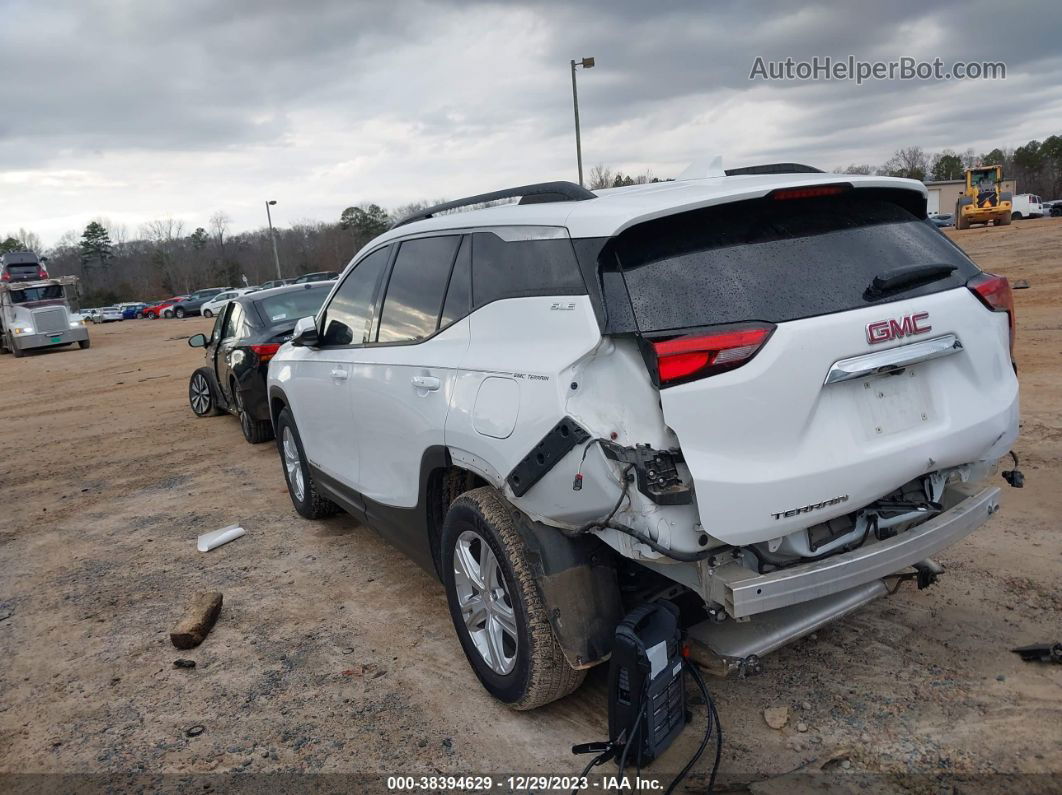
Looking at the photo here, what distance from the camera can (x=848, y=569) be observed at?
2531mm

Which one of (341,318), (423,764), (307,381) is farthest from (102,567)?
(423,764)

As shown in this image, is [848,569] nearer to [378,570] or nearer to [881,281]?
[881,281]

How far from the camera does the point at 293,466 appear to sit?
19.6ft

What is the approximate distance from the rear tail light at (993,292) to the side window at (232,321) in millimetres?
7697

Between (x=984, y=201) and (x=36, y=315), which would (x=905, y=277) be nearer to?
(x=36, y=315)

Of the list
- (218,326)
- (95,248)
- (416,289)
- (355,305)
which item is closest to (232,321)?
(218,326)

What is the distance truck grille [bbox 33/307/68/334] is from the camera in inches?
1045

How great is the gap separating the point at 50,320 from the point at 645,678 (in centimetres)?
2988

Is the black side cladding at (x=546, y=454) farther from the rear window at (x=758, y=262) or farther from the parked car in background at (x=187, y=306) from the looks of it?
the parked car in background at (x=187, y=306)

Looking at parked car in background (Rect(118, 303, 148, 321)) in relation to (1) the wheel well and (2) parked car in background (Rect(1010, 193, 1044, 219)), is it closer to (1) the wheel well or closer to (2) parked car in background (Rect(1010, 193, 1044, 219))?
(1) the wheel well

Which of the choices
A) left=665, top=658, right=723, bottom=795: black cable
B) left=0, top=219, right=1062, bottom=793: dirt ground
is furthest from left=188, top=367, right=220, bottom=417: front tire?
left=665, top=658, right=723, bottom=795: black cable

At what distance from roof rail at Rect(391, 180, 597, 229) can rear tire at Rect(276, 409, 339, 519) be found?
233cm

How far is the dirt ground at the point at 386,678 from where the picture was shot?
286 centimetres

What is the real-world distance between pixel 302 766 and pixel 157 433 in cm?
850
